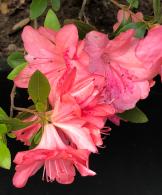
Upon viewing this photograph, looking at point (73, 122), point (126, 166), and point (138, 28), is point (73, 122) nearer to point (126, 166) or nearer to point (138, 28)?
point (138, 28)

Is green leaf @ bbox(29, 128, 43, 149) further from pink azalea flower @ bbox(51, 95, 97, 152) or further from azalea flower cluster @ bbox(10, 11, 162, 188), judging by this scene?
pink azalea flower @ bbox(51, 95, 97, 152)

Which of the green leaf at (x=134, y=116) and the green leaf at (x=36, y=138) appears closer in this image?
the green leaf at (x=36, y=138)

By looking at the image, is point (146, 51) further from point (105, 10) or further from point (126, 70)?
point (105, 10)

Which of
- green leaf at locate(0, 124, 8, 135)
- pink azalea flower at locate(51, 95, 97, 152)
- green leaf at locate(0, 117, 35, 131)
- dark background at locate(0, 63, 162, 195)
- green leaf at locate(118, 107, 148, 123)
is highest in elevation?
pink azalea flower at locate(51, 95, 97, 152)

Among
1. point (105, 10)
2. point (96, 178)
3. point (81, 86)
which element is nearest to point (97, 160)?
point (96, 178)

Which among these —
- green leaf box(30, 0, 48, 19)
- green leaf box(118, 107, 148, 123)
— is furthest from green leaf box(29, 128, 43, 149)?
green leaf box(30, 0, 48, 19)

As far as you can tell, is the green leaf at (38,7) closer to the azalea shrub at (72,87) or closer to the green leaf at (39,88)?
the azalea shrub at (72,87)

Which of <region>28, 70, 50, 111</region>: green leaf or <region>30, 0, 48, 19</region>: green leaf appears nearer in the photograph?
<region>28, 70, 50, 111</region>: green leaf

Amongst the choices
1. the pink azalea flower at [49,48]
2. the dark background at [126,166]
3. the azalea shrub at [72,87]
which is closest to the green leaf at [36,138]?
the azalea shrub at [72,87]
